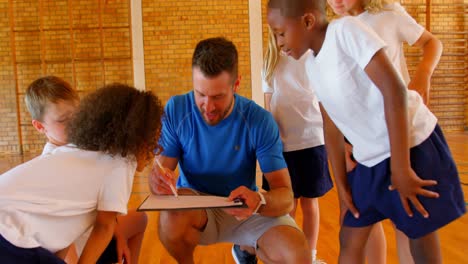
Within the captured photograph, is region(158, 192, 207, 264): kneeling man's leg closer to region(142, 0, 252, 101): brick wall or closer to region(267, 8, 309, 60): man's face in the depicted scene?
region(267, 8, 309, 60): man's face

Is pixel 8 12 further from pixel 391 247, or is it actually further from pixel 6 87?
pixel 391 247

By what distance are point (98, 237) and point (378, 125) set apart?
86 cm

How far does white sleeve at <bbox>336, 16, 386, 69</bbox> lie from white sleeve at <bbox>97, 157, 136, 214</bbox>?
0.72 m

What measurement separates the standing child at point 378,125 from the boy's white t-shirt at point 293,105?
0.78 meters

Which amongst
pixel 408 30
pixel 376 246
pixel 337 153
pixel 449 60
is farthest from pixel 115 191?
pixel 449 60

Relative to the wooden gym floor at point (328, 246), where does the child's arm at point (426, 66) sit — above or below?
above

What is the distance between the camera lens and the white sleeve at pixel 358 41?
1.04 metres

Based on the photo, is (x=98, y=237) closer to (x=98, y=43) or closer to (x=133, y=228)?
(x=133, y=228)

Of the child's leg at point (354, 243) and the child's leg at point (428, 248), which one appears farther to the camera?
the child's leg at point (354, 243)

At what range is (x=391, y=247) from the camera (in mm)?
2256

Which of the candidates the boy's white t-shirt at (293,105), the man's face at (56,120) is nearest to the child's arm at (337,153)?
the boy's white t-shirt at (293,105)

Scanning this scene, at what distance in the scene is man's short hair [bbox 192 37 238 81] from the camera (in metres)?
1.58

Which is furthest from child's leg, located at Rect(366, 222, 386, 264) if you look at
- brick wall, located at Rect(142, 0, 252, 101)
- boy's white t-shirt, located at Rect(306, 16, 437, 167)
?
brick wall, located at Rect(142, 0, 252, 101)

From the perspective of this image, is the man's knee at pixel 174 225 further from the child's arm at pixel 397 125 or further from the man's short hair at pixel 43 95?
the child's arm at pixel 397 125
